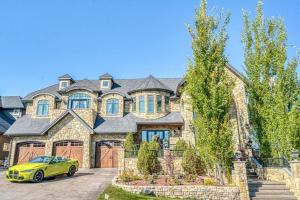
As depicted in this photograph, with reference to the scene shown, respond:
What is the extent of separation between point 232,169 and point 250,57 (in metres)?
8.26

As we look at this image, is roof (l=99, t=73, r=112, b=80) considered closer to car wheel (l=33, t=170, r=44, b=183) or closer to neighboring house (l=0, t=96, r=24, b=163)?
neighboring house (l=0, t=96, r=24, b=163)

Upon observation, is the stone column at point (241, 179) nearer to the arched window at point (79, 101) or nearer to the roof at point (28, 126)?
the arched window at point (79, 101)

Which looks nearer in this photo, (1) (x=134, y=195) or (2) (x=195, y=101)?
(1) (x=134, y=195)

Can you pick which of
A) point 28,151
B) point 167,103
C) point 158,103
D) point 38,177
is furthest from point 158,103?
point 28,151

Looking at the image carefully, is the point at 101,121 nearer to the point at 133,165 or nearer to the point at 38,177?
the point at 133,165

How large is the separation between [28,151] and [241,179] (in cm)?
1989

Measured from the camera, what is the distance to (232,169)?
1314cm

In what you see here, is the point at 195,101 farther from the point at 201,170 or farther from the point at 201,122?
the point at 201,170

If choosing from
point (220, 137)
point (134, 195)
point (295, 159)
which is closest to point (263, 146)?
point (295, 159)

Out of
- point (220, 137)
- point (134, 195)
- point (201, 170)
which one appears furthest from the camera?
point (201, 170)

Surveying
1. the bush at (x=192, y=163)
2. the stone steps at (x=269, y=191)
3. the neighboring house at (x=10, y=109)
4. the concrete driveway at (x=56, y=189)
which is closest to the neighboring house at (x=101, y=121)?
the bush at (x=192, y=163)

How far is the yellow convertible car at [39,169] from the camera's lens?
13406 mm

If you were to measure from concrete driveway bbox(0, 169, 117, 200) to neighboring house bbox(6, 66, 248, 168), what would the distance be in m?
6.78

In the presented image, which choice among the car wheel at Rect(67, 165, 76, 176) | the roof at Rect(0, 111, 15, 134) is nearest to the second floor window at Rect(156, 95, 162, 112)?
the car wheel at Rect(67, 165, 76, 176)
